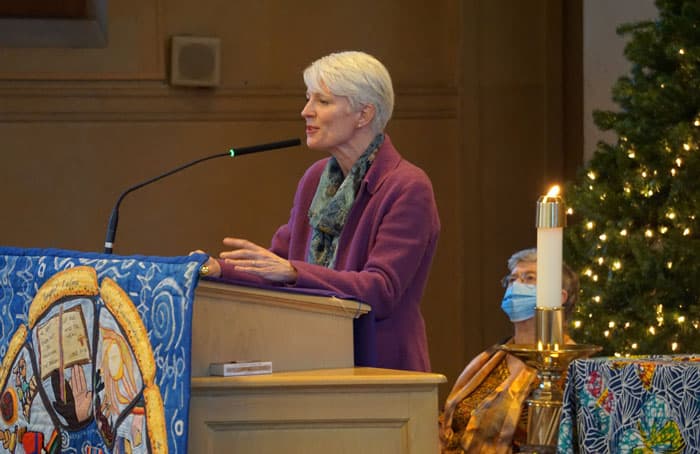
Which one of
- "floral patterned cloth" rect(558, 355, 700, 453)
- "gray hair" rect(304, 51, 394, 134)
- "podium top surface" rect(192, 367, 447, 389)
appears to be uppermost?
"gray hair" rect(304, 51, 394, 134)

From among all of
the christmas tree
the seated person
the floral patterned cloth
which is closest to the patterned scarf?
the seated person

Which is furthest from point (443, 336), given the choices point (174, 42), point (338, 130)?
point (338, 130)

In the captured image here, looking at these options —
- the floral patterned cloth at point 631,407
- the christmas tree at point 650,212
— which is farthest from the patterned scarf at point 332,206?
the christmas tree at point 650,212

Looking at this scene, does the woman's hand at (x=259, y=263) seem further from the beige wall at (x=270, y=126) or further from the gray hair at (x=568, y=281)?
the beige wall at (x=270, y=126)

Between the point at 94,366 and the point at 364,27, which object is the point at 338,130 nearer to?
the point at 94,366

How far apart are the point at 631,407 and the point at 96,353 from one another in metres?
0.87

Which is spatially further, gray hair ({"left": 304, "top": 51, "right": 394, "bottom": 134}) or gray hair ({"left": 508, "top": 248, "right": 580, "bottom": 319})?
gray hair ({"left": 508, "top": 248, "right": 580, "bottom": 319})

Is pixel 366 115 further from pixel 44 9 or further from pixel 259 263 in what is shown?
pixel 44 9

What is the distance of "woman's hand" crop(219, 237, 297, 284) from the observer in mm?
2443

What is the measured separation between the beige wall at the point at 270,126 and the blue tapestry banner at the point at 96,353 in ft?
12.9

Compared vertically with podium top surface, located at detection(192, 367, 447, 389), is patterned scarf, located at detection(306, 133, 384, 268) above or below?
above

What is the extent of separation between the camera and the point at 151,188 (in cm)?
612

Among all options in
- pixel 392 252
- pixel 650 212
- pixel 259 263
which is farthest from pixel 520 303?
pixel 259 263

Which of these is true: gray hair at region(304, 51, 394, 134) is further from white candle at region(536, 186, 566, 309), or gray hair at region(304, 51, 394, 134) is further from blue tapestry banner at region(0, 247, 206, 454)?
white candle at region(536, 186, 566, 309)
